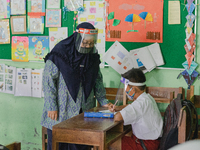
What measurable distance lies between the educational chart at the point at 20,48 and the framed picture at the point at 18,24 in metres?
0.08

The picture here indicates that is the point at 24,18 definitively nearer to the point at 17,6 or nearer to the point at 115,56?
the point at 17,6

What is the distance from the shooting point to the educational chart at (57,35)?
3.45 m

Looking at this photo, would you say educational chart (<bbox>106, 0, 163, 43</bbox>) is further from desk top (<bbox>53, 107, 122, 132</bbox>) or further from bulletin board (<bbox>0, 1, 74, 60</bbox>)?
desk top (<bbox>53, 107, 122, 132</bbox>)

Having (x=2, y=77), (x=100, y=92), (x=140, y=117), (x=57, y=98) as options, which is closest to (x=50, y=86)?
(x=57, y=98)

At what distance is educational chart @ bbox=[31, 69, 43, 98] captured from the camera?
365 centimetres

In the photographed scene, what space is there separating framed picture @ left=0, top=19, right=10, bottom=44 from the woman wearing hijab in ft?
5.59

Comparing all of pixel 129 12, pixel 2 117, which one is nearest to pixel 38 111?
pixel 2 117

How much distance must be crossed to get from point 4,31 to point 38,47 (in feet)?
2.03

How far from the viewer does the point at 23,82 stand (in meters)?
3.75

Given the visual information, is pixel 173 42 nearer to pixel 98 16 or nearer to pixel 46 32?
pixel 98 16

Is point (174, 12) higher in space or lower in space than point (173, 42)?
higher

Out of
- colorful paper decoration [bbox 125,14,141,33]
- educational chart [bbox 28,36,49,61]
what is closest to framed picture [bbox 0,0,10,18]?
educational chart [bbox 28,36,49,61]

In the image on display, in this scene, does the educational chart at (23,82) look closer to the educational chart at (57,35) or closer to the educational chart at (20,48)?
the educational chart at (20,48)

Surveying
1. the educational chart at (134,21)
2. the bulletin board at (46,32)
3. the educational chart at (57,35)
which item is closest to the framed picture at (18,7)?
the bulletin board at (46,32)
